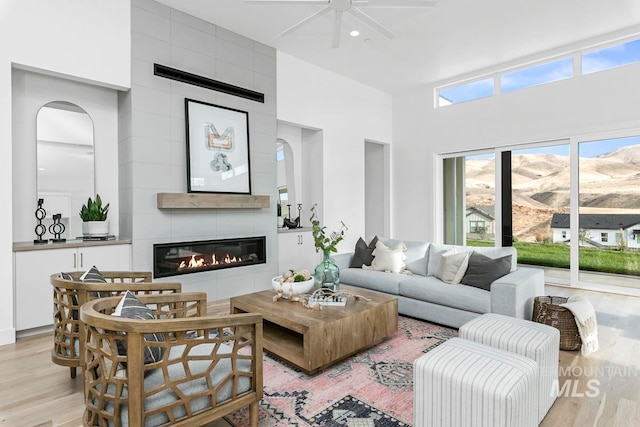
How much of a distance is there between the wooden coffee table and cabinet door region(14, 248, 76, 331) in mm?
1692

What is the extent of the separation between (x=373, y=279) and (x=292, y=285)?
1.28 meters

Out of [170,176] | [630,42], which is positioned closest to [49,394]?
[170,176]

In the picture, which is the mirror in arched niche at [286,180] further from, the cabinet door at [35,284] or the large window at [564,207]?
the cabinet door at [35,284]

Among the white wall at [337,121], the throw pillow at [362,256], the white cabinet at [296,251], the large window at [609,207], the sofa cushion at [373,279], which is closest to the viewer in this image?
the sofa cushion at [373,279]

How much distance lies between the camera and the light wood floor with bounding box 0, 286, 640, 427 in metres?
1.90

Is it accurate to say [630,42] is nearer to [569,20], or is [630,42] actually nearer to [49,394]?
[569,20]

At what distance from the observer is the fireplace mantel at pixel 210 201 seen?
12.6 ft

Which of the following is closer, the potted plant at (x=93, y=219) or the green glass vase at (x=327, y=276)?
the green glass vase at (x=327, y=276)

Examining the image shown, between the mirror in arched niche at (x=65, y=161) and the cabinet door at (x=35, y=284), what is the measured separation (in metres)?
0.64

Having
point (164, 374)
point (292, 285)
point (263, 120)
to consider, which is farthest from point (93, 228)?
point (164, 374)

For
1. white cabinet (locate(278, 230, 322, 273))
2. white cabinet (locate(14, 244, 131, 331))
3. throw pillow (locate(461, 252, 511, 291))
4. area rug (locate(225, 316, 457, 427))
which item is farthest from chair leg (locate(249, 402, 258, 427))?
white cabinet (locate(278, 230, 322, 273))

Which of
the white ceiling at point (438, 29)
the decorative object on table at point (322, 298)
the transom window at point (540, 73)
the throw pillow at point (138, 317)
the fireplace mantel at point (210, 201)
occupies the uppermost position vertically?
the white ceiling at point (438, 29)

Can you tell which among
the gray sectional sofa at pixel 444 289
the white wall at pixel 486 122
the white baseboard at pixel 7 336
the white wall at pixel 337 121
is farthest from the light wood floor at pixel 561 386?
the white wall at pixel 337 121

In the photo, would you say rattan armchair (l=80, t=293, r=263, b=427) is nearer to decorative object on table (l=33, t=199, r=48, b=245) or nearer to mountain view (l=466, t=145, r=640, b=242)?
decorative object on table (l=33, t=199, r=48, b=245)
